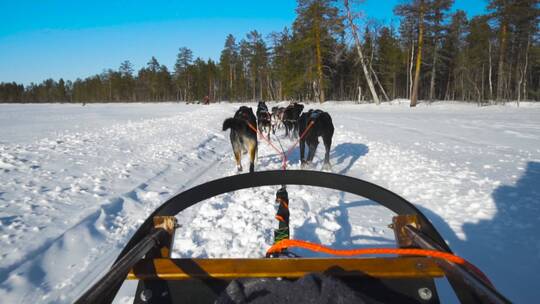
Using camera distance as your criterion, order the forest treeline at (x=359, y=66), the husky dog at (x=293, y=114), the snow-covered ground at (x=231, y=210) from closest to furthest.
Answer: the snow-covered ground at (x=231, y=210) → the husky dog at (x=293, y=114) → the forest treeline at (x=359, y=66)

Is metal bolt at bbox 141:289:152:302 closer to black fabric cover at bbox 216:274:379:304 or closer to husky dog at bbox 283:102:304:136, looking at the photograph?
black fabric cover at bbox 216:274:379:304

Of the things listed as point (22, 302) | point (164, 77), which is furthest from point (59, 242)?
point (164, 77)

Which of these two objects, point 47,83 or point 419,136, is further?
point 47,83

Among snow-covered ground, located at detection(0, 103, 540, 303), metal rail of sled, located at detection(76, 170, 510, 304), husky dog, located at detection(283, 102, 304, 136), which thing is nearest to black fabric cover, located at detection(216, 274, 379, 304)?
metal rail of sled, located at detection(76, 170, 510, 304)

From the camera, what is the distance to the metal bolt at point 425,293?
3.50 ft

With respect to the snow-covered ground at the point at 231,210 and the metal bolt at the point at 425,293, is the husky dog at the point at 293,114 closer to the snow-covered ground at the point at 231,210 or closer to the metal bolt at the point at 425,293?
the snow-covered ground at the point at 231,210

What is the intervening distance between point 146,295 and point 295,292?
0.59 m

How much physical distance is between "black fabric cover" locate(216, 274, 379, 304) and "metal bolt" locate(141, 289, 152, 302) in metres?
0.36

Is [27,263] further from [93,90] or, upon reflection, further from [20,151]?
[93,90]

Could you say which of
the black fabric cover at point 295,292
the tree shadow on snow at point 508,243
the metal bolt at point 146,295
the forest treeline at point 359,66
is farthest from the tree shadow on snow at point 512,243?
the forest treeline at point 359,66

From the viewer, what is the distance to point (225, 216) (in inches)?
140

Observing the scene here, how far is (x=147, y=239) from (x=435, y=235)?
3.91 feet

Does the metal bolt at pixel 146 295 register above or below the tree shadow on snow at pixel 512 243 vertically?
above

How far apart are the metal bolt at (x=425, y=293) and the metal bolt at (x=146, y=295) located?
40.0 inches
